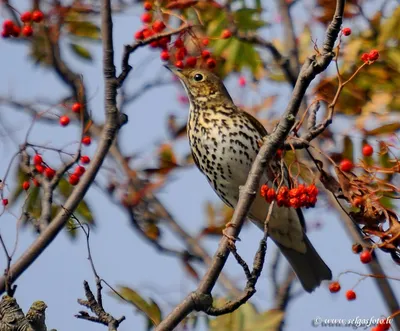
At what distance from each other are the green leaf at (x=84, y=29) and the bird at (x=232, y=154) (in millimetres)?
537

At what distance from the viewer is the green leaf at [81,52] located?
5953 mm

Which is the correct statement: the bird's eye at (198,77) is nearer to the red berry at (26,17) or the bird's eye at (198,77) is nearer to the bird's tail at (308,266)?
the bird's tail at (308,266)

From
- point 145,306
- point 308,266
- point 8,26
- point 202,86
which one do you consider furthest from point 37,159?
point 308,266

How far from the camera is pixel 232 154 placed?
550 centimetres

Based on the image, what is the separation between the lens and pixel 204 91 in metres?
6.02

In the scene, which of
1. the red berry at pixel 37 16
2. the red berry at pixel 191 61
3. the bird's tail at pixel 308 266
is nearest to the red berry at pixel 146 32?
the red berry at pixel 191 61

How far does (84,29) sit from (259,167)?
246 cm

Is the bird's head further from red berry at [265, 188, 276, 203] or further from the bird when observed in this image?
red berry at [265, 188, 276, 203]

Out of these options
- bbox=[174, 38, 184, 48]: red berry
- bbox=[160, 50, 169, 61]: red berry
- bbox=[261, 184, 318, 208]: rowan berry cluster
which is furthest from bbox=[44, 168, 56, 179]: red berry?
bbox=[261, 184, 318, 208]: rowan berry cluster

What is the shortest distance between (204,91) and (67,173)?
1.65 metres

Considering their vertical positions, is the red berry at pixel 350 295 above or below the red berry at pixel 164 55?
below

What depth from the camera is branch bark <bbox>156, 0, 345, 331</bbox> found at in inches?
134

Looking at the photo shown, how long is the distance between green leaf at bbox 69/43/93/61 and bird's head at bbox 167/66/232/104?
0.58 m

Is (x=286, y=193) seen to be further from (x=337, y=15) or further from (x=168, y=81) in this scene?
(x=168, y=81)
